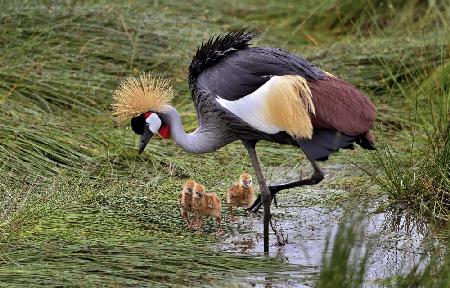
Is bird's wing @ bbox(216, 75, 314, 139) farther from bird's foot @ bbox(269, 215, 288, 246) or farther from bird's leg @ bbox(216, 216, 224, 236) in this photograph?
bird's leg @ bbox(216, 216, 224, 236)

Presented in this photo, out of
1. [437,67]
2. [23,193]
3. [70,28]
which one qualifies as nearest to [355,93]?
[23,193]

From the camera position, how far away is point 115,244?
657 centimetres

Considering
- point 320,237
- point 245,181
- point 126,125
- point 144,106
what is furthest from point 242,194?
point 126,125

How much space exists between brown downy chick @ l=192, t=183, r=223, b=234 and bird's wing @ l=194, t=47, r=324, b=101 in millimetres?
675

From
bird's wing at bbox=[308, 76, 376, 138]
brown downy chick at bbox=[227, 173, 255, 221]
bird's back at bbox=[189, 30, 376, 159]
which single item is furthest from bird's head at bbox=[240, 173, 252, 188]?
bird's wing at bbox=[308, 76, 376, 138]

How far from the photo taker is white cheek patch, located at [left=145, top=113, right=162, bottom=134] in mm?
7414

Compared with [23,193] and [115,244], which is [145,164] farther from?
[115,244]

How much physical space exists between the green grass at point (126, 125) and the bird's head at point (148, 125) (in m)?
0.53

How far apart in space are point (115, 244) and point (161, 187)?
1721mm

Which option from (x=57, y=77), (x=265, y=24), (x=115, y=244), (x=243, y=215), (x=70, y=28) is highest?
(x=265, y=24)

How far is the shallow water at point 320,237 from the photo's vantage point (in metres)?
6.34

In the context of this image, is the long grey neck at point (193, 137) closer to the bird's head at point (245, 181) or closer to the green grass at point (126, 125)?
the bird's head at point (245, 181)

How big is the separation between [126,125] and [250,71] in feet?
8.55

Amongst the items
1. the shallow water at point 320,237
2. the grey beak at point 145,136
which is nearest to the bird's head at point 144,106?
the grey beak at point 145,136
